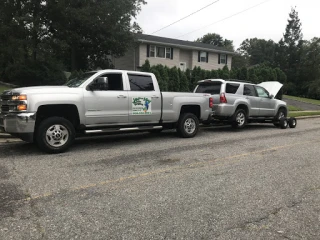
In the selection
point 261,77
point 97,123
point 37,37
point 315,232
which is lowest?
point 315,232

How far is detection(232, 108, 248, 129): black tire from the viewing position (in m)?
11.5

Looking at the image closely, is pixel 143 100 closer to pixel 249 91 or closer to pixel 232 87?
pixel 232 87

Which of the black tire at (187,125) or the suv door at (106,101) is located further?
the black tire at (187,125)

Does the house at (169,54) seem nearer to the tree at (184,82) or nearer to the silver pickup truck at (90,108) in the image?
the tree at (184,82)

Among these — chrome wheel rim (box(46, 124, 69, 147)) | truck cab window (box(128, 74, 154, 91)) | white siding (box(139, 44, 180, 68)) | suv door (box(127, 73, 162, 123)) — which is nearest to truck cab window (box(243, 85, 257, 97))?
A: suv door (box(127, 73, 162, 123))

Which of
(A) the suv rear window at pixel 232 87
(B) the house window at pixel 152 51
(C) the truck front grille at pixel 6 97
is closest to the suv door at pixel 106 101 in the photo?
(C) the truck front grille at pixel 6 97

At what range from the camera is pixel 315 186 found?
5160mm

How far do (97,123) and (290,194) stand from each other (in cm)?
470

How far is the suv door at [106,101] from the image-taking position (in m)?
7.45

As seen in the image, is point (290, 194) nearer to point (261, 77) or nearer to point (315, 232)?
point (315, 232)

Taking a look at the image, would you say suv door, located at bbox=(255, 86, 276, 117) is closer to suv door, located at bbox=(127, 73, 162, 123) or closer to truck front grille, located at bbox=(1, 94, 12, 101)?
suv door, located at bbox=(127, 73, 162, 123)

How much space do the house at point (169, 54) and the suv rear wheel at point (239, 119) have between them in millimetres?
19856

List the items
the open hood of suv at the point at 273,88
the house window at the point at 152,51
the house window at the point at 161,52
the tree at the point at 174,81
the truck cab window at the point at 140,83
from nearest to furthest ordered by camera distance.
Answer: the truck cab window at the point at 140,83, the open hood of suv at the point at 273,88, the tree at the point at 174,81, the house window at the point at 152,51, the house window at the point at 161,52

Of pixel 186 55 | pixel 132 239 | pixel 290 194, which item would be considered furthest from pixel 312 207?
pixel 186 55
